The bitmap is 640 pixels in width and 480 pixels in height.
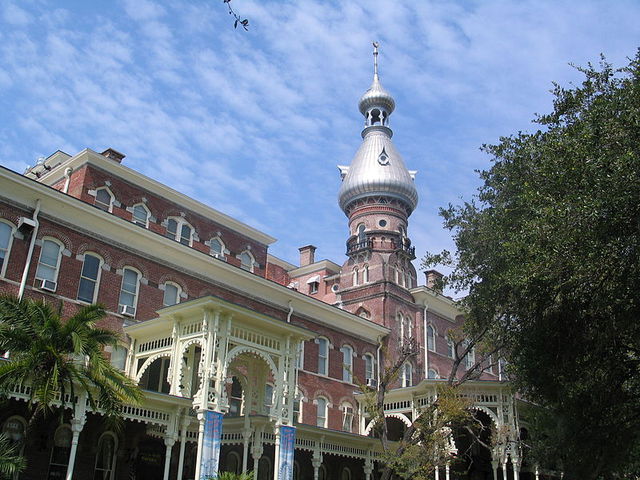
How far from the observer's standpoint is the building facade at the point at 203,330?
21.2 m

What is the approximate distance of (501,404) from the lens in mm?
27906

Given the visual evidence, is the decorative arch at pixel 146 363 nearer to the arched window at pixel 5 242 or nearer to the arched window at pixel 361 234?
the arched window at pixel 5 242

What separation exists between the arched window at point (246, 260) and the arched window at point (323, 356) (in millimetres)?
5428

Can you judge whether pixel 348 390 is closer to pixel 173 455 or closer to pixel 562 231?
pixel 173 455

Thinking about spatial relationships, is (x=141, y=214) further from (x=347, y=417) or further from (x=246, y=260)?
(x=347, y=417)

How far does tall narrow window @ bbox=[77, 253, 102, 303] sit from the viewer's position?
961 inches

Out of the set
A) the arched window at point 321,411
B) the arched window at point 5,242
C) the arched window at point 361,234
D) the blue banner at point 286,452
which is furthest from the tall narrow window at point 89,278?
the arched window at point 361,234

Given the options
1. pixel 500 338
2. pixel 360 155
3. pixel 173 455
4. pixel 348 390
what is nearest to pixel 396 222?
pixel 360 155

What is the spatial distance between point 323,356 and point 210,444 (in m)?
15.2

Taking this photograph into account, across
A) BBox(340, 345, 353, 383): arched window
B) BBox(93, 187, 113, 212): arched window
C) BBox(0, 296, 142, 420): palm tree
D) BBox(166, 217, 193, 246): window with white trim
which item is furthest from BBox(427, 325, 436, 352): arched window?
BBox(0, 296, 142, 420): palm tree

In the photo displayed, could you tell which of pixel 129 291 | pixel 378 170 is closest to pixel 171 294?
pixel 129 291

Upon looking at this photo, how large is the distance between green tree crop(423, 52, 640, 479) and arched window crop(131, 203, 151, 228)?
14.4 m

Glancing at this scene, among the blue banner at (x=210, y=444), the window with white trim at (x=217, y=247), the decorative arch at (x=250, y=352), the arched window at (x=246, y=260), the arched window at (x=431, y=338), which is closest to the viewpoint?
the blue banner at (x=210, y=444)

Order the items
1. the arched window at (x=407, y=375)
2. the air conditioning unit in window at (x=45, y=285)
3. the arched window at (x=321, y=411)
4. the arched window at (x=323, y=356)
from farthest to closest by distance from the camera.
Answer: the arched window at (x=407, y=375) < the arched window at (x=323, y=356) < the arched window at (x=321, y=411) < the air conditioning unit in window at (x=45, y=285)
